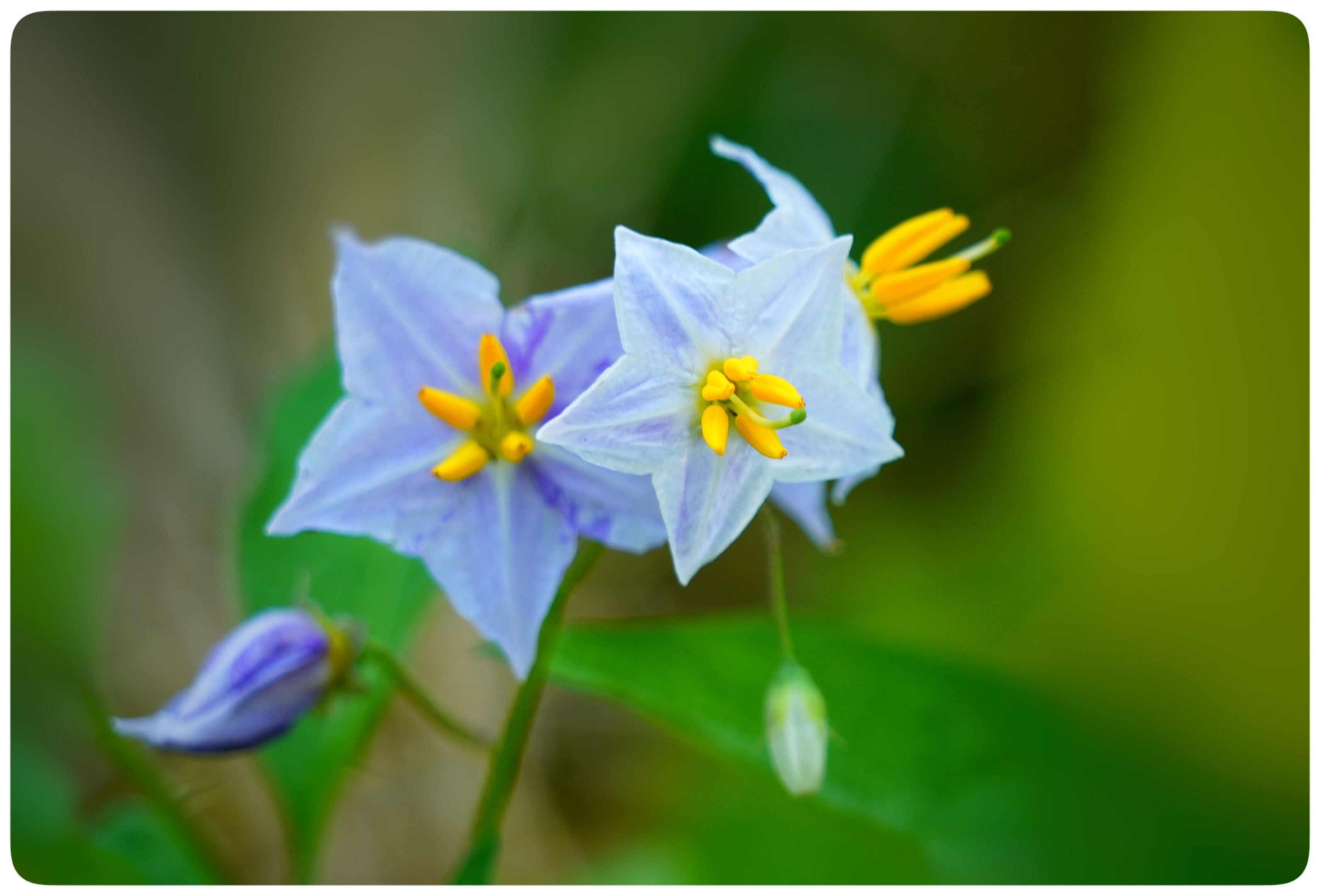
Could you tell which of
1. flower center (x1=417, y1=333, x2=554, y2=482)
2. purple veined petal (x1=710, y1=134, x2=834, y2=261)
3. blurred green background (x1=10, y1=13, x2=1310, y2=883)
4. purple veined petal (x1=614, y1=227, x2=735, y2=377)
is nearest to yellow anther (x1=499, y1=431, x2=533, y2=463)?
flower center (x1=417, y1=333, x2=554, y2=482)

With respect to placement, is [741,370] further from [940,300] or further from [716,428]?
[940,300]

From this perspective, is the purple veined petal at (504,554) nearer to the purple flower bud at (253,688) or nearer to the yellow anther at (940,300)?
the purple flower bud at (253,688)

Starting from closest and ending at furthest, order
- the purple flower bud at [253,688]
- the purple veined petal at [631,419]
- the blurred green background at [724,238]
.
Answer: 1. the purple veined petal at [631,419]
2. the purple flower bud at [253,688]
3. the blurred green background at [724,238]

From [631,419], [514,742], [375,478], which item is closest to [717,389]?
Result: [631,419]

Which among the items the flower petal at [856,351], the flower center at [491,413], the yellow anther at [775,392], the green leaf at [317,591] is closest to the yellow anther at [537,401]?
the flower center at [491,413]

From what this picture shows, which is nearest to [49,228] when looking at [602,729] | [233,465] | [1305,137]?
[233,465]

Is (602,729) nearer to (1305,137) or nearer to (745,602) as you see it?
(745,602)
